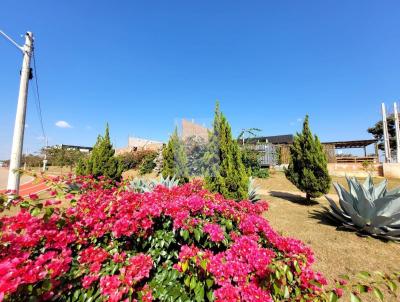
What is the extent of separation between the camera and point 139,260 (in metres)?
1.57

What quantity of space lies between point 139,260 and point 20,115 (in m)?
6.32

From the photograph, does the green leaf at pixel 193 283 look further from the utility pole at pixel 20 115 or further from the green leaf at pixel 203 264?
the utility pole at pixel 20 115

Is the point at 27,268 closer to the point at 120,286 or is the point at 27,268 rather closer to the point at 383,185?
the point at 120,286

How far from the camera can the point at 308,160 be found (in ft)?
23.6

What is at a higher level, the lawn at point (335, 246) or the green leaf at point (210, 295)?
the green leaf at point (210, 295)

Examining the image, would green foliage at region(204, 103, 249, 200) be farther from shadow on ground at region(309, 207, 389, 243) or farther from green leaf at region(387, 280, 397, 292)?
green leaf at region(387, 280, 397, 292)

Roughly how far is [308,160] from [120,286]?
7293 mm

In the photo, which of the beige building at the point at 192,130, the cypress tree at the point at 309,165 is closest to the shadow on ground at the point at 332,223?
the cypress tree at the point at 309,165

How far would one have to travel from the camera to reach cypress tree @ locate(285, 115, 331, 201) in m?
7.00

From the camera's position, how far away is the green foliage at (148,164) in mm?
19422

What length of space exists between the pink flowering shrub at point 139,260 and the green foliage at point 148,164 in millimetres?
17463

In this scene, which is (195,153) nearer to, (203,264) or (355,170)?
(355,170)

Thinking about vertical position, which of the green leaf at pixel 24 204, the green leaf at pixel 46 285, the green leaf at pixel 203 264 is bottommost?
the green leaf at pixel 203 264

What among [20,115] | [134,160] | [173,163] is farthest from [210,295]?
[134,160]
